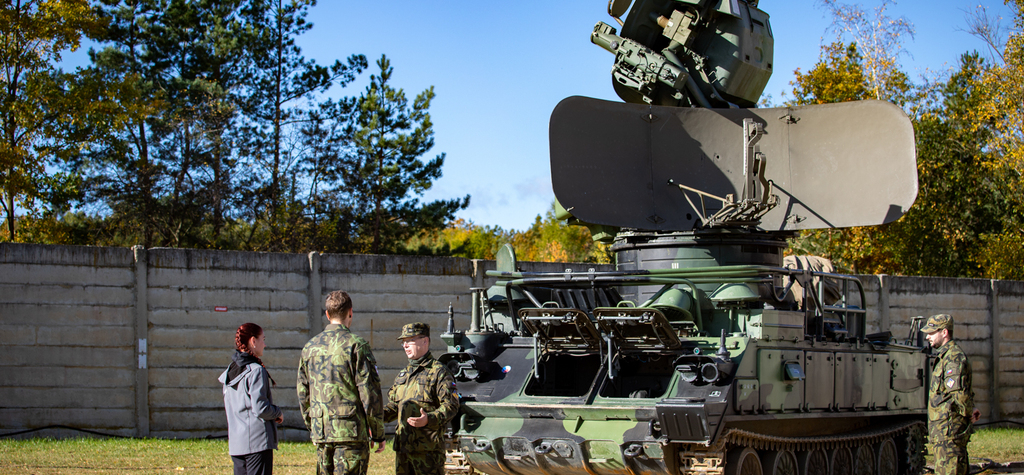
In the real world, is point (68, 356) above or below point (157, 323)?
below

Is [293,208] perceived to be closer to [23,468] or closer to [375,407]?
[23,468]

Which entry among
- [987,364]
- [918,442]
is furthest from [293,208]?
[918,442]

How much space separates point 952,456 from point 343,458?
623 centimetres

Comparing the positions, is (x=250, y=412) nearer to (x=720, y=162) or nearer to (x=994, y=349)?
(x=720, y=162)

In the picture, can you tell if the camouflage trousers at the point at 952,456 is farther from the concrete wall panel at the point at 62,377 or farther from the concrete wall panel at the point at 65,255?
the concrete wall panel at the point at 65,255

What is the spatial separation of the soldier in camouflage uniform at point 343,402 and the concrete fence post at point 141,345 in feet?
19.8

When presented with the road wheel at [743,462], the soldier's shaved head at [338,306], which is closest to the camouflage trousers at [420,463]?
the soldier's shaved head at [338,306]

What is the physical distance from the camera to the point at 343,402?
621 cm

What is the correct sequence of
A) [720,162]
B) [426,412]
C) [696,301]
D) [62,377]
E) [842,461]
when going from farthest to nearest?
[62,377]
[720,162]
[842,461]
[696,301]
[426,412]

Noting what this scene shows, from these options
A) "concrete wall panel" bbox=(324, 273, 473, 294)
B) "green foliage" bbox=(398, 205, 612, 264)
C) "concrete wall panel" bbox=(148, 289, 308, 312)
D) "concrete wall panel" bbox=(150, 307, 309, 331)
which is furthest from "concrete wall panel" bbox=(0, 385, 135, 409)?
"green foliage" bbox=(398, 205, 612, 264)

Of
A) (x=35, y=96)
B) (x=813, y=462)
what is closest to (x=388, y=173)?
(x=35, y=96)

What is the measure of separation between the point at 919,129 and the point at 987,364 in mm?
11167

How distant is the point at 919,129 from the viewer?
2619cm

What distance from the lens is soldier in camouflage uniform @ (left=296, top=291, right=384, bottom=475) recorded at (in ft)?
20.3
